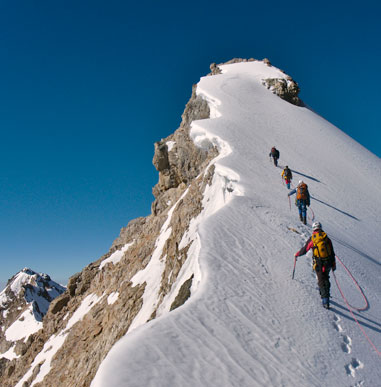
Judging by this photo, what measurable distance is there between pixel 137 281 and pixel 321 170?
1488cm

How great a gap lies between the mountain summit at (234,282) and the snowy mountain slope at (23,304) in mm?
68146

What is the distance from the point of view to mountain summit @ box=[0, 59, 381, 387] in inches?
210

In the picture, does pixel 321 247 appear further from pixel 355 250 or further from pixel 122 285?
pixel 122 285

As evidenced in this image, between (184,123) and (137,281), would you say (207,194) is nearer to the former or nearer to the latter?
(137,281)

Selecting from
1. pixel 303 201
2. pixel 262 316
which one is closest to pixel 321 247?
pixel 262 316

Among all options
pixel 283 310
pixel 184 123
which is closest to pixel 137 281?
pixel 283 310

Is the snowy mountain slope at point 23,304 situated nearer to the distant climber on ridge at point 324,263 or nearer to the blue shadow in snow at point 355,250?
the blue shadow in snow at point 355,250

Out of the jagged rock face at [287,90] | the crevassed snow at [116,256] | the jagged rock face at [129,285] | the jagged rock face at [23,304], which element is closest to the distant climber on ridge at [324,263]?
the jagged rock face at [129,285]

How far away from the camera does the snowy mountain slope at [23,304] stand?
89.1 metres

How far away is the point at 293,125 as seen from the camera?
31.1m

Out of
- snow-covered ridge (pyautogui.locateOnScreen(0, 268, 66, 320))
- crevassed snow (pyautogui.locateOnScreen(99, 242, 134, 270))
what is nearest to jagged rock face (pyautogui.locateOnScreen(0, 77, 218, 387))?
crevassed snow (pyautogui.locateOnScreen(99, 242, 134, 270))

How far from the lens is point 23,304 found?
114312mm

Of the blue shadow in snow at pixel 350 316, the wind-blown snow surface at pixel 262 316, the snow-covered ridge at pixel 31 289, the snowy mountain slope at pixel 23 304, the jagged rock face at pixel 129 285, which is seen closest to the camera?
the wind-blown snow surface at pixel 262 316

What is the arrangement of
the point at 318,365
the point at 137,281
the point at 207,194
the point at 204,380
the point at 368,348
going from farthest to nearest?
the point at 137,281 < the point at 207,194 < the point at 368,348 < the point at 318,365 < the point at 204,380
